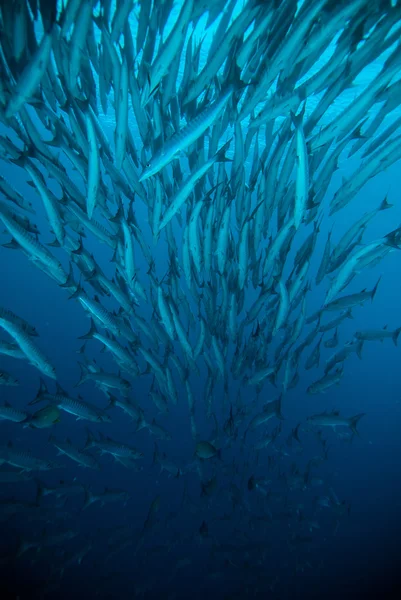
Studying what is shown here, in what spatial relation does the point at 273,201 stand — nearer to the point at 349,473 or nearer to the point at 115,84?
the point at 115,84

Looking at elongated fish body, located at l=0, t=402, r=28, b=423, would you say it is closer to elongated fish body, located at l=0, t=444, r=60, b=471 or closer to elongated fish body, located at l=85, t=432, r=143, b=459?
elongated fish body, located at l=0, t=444, r=60, b=471

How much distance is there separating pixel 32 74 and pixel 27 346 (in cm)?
268

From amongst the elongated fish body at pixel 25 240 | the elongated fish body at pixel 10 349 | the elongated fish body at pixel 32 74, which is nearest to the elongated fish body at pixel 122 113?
the elongated fish body at pixel 32 74

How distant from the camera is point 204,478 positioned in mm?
6789

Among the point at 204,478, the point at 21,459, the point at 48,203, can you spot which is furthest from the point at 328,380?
the point at 21,459

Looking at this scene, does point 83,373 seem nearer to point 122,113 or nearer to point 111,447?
point 111,447

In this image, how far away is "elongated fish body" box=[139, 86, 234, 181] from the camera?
2.74 m

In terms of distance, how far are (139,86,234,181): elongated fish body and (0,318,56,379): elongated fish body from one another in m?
2.32

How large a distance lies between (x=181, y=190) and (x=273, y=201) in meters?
1.32

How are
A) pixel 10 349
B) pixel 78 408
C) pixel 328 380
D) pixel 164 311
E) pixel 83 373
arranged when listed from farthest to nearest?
1. pixel 328 380
2. pixel 83 373
3. pixel 78 408
4. pixel 164 311
5. pixel 10 349

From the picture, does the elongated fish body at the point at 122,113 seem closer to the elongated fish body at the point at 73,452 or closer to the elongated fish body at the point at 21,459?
the elongated fish body at the point at 73,452

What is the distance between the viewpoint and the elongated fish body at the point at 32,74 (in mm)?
2680

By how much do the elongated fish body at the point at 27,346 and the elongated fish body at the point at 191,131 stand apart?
232cm

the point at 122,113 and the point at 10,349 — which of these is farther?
the point at 10,349
